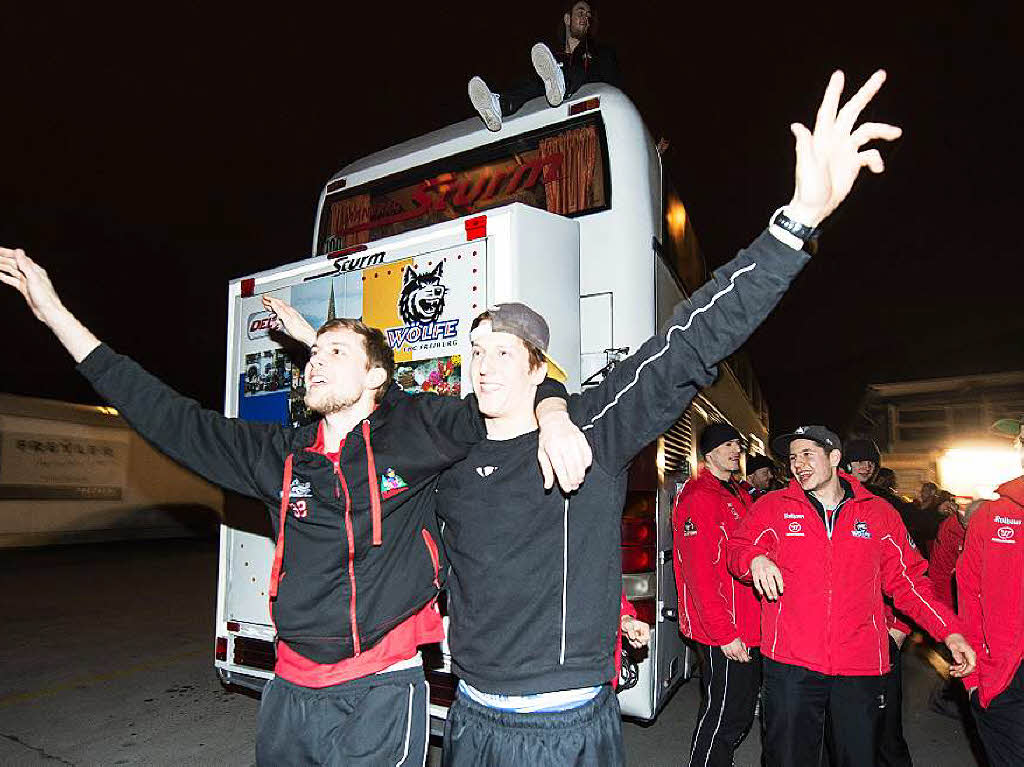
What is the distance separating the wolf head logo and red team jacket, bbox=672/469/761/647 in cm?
209

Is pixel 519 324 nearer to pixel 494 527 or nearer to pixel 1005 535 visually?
pixel 494 527

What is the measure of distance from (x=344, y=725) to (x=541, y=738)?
0.73 metres

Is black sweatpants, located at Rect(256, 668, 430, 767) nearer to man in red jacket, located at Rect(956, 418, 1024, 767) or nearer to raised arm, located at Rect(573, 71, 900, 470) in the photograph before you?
raised arm, located at Rect(573, 71, 900, 470)

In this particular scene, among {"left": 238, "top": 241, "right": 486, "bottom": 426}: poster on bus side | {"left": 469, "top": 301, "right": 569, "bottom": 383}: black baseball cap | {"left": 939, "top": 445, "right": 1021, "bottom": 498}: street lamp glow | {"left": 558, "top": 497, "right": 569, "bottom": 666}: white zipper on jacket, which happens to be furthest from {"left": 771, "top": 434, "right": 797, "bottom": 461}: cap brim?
{"left": 939, "top": 445, "right": 1021, "bottom": 498}: street lamp glow

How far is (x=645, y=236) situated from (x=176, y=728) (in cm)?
490

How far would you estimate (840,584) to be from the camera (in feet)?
11.9

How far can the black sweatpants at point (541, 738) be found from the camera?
1911 millimetres

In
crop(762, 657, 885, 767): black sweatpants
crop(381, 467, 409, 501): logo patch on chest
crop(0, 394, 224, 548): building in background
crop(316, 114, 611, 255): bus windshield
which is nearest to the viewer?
crop(381, 467, 409, 501): logo patch on chest

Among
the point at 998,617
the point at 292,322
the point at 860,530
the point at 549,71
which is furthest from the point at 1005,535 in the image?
the point at 549,71

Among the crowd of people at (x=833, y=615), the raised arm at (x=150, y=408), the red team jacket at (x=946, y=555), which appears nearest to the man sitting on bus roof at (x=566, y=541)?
the raised arm at (x=150, y=408)

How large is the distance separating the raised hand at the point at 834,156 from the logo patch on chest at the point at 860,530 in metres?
2.49

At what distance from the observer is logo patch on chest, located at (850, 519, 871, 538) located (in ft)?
12.1

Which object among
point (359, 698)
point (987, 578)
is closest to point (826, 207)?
point (359, 698)

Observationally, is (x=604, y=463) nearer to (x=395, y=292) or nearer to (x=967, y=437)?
(x=395, y=292)
